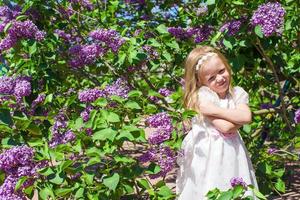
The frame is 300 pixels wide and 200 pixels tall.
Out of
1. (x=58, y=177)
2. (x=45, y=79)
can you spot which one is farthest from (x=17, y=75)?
(x=58, y=177)

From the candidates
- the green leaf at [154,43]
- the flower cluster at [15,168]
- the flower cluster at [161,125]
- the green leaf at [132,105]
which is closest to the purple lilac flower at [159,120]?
the flower cluster at [161,125]

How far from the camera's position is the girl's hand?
328 cm

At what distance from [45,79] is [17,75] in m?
0.21

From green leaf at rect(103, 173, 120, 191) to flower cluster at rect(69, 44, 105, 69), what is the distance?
108 centimetres

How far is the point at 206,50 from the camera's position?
3531 mm

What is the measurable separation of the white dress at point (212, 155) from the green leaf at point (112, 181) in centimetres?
49

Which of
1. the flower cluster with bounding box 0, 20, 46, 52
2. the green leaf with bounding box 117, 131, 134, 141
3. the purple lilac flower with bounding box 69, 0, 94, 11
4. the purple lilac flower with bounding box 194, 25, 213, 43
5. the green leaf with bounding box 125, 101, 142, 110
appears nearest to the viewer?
the green leaf with bounding box 117, 131, 134, 141

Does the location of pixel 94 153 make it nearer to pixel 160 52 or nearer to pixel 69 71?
pixel 160 52

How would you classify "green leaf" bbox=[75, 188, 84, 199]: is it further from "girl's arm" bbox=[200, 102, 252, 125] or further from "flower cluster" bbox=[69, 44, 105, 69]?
"flower cluster" bbox=[69, 44, 105, 69]

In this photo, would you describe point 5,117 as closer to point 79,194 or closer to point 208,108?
point 79,194

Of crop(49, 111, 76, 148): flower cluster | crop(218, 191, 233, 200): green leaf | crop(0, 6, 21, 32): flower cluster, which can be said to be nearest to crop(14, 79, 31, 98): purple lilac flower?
crop(49, 111, 76, 148): flower cluster

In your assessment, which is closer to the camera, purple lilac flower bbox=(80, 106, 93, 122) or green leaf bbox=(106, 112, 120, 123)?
green leaf bbox=(106, 112, 120, 123)

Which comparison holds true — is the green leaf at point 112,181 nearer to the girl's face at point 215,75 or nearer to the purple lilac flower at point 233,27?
the girl's face at point 215,75

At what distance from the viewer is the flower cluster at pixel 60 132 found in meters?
3.30
